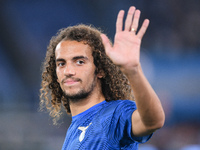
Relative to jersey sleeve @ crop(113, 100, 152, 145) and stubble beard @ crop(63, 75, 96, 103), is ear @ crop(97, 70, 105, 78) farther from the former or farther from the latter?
jersey sleeve @ crop(113, 100, 152, 145)

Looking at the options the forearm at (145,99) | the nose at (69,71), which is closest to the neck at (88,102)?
the nose at (69,71)

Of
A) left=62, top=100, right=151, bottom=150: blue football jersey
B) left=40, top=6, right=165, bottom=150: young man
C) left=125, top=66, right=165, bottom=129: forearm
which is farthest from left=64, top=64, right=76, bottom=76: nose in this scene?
left=125, top=66, right=165, bottom=129: forearm

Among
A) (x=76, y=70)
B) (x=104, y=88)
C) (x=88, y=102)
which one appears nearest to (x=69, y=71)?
(x=76, y=70)

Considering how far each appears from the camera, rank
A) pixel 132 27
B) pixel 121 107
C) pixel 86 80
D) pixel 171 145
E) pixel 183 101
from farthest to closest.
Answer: pixel 183 101 → pixel 171 145 → pixel 86 80 → pixel 121 107 → pixel 132 27

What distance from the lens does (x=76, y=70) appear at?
2.41 metres

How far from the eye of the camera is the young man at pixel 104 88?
1712 mm

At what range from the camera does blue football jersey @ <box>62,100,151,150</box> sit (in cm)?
195

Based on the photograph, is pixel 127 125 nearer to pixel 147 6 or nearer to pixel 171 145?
pixel 171 145

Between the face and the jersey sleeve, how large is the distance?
450mm

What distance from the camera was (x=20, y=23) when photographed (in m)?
8.05

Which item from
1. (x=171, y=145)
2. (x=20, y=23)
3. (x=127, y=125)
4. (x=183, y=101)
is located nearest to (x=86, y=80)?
(x=127, y=125)

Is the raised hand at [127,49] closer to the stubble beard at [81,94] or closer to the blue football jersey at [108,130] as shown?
the blue football jersey at [108,130]

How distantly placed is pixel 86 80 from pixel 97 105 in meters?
0.23

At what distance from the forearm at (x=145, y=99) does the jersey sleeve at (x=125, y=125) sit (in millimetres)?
189
